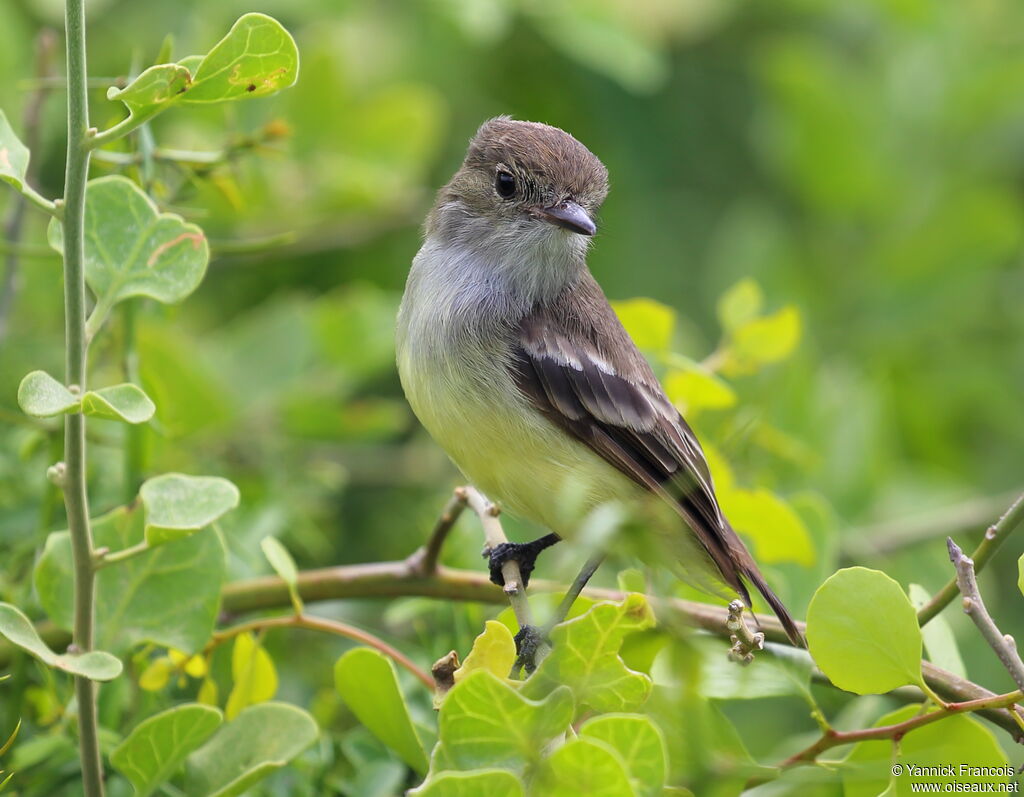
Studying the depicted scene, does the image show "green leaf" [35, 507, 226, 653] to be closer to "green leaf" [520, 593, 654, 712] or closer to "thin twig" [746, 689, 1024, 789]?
"green leaf" [520, 593, 654, 712]

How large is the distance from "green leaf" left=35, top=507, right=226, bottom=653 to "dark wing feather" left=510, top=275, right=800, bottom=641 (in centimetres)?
104

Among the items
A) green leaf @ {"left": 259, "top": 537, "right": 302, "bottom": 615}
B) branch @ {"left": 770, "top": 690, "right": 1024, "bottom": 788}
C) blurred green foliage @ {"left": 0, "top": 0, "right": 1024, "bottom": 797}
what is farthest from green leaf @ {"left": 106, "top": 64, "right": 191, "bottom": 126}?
branch @ {"left": 770, "top": 690, "right": 1024, "bottom": 788}

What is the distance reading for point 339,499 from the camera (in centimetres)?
445

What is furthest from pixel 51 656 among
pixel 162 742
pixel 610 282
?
pixel 610 282

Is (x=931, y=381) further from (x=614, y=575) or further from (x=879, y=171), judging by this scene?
(x=614, y=575)

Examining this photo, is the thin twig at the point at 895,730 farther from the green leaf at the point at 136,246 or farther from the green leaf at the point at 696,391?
the green leaf at the point at 136,246

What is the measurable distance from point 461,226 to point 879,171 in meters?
2.27

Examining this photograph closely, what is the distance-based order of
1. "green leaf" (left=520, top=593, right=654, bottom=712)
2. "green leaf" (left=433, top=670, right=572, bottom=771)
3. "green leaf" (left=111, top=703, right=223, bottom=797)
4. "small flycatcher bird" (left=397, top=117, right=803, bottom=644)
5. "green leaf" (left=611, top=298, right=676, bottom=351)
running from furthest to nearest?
"green leaf" (left=611, top=298, right=676, bottom=351) < "small flycatcher bird" (left=397, top=117, right=803, bottom=644) < "green leaf" (left=111, top=703, right=223, bottom=797) < "green leaf" (left=520, top=593, right=654, bottom=712) < "green leaf" (left=433, top=670, right=572, bottom=771)

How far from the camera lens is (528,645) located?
225cm

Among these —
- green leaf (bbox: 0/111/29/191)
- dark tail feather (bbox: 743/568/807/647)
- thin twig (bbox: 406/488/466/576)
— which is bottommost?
dark tail feather (bbox: 743/568/807/647)

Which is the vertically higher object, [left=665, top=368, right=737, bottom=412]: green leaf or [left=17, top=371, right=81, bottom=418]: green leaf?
[left=17, top=371, right=81, bottom=418]: green leaf

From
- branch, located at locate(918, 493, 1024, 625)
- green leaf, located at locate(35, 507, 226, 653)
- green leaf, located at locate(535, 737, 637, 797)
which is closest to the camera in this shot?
green leaf, located at locate(535, 737, 637, 797)

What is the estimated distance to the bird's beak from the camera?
3244mm

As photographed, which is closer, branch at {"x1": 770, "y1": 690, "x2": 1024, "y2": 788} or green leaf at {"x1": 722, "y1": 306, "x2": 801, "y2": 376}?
branch at {"x1": 770, "y1": 690, "x2": 1024, "y2": 788}
